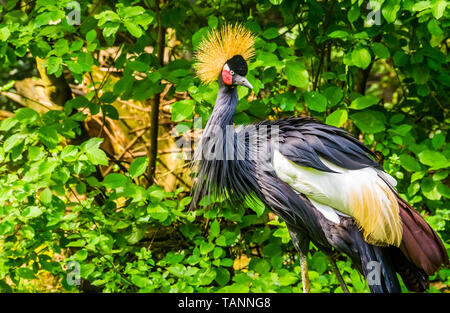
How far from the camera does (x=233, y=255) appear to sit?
8.98ft

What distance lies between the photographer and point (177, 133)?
2414 mm

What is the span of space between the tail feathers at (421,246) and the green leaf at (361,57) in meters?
0.66

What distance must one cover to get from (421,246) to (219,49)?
1.03 m

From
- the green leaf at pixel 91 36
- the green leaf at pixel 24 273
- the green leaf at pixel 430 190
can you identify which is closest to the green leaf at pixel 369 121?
the green leaf at pixel 430 190

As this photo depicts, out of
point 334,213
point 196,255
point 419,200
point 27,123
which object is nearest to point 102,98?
point 27,123

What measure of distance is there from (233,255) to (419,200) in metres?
0.95

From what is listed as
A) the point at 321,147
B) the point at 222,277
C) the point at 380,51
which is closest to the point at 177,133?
the point at 222,277

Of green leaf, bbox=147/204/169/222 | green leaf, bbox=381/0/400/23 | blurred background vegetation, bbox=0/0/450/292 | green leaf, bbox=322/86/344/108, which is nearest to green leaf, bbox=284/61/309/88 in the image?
blurred background vegetation, bbox=0/0/450/292

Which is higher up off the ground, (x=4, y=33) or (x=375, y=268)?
(x=4, y=33)

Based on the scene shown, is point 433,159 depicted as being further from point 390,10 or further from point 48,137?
point 48,137

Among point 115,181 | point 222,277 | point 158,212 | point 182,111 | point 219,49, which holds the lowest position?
point 222,277

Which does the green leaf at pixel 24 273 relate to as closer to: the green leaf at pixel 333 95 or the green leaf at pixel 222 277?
the green leaf at pixel 222 277

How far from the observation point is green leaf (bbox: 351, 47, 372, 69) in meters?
2.15

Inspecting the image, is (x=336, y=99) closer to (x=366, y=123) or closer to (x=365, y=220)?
(x=366, y=123)
